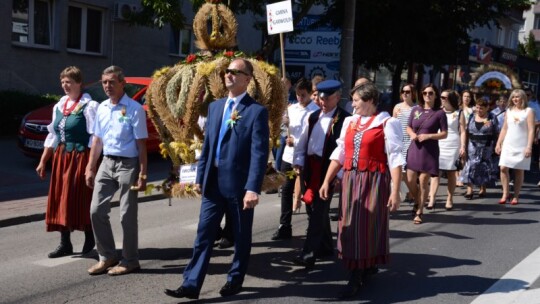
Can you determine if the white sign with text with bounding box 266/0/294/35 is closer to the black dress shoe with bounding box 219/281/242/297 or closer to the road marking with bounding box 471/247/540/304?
the road marking with bounding box 471/247/540/304

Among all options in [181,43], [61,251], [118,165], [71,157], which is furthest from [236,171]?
[181,43]

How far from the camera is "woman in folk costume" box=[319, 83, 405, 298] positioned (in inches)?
221

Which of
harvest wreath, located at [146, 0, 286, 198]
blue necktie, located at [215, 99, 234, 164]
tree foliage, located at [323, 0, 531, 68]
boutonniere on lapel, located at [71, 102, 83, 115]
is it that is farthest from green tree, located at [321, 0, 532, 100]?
blue necktie, located at [215, 99, 234, 164]

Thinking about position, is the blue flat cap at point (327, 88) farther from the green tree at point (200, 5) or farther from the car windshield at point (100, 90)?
the car windshield at point (100, 90)

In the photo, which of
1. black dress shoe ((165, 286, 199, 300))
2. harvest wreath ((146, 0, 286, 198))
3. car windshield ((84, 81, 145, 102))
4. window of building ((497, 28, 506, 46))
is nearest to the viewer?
black dress shoe ((165, 286, 199, 300))

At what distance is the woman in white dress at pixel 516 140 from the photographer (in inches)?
422

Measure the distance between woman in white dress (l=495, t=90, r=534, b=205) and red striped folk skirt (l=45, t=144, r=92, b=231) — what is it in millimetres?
7006

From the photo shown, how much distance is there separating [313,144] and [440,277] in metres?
1.72

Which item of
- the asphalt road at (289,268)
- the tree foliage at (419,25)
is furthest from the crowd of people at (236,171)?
the tree foliage at (419,25)

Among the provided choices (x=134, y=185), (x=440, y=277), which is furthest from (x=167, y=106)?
(x=440, y=277)

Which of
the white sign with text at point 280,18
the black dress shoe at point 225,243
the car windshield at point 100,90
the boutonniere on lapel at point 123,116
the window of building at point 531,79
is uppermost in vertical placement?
the window of building at point 531,79

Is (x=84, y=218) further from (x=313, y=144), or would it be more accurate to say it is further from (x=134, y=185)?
(x=313, y=144)

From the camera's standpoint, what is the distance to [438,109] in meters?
9.26

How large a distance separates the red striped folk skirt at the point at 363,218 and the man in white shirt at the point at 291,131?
1763mm
